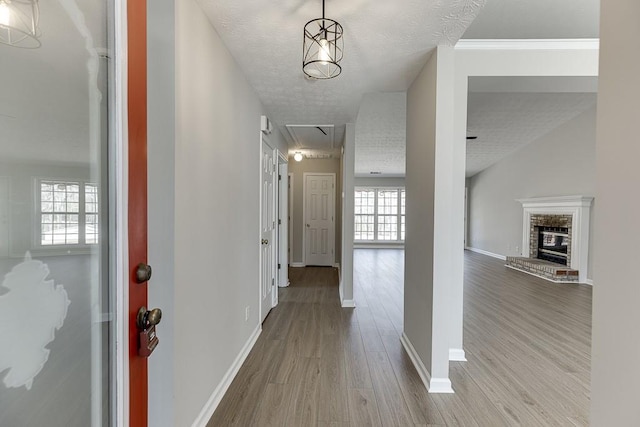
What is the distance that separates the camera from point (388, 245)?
10945mm

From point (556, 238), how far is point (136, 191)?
778 cm

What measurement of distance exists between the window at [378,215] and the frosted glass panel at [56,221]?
406 inches

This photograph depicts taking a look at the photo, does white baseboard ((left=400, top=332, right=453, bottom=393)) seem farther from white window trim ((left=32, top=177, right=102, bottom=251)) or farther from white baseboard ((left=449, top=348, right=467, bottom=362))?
white window trim ((left=32, top=177, right=102, bottom=251))

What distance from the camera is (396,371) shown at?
2.35 meters

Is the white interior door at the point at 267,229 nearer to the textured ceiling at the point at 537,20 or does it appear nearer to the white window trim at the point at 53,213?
the textured ceiling at the point at 537,20

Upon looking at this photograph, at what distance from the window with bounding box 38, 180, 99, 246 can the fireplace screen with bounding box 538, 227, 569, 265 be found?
297 inches

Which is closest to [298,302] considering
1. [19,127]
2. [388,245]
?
[19,127]

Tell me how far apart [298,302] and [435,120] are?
294cm

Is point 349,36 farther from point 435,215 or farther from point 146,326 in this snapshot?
point 146,326

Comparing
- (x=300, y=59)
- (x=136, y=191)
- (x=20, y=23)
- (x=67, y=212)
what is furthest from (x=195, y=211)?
(x=300, y=59)

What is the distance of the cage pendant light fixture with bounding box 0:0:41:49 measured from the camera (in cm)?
58

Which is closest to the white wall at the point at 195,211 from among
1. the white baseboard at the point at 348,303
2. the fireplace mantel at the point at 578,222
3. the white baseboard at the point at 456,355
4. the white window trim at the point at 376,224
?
the white baseboard at the point at 348,303

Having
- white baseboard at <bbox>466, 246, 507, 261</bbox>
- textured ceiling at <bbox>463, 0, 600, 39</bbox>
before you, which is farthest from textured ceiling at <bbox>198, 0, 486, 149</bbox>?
white baseboard at <bbox>466, 246, 507, 261</bbox>

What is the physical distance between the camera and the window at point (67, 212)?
2.22 feet
